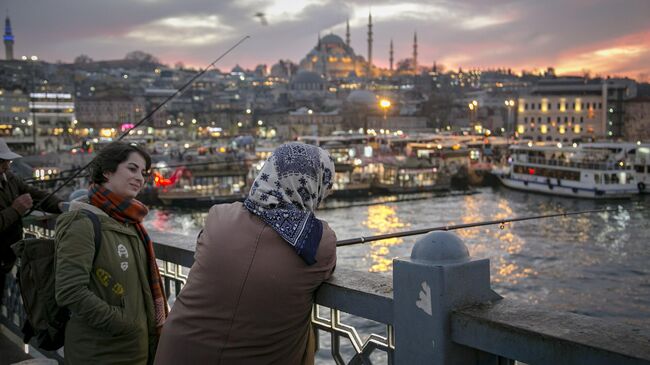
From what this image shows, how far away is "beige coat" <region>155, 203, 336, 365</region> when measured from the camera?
1.60 m

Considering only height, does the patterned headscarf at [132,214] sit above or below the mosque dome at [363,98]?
below

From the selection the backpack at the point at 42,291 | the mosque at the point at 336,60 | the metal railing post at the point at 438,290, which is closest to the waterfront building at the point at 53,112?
the backpack at the point at 42,291

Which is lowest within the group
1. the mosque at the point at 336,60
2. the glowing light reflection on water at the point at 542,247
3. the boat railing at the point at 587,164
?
the glowing light reflection on water at the point at 542,247

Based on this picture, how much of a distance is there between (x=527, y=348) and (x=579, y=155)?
116 feet

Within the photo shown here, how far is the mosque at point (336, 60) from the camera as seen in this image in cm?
13738

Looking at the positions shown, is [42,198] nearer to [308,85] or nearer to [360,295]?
[360,295]

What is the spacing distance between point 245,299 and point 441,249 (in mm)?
452

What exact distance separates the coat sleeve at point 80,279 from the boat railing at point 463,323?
61 centimetres

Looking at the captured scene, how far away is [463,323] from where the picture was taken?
1.45m

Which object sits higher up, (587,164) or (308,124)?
(308,124)

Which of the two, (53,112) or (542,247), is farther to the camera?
(53,112)

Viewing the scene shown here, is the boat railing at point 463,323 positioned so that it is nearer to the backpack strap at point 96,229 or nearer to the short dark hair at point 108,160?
the backpack strap at point 96,229

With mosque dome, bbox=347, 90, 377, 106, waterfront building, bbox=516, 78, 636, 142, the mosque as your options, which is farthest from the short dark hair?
the mosque

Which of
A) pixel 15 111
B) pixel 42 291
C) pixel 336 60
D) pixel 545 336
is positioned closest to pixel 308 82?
pixel 336 60
